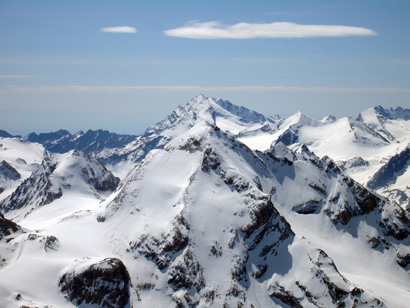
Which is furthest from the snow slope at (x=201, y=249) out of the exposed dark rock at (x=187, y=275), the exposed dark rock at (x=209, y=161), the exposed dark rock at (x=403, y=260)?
the exposed dark rock at (x=403, y=260)

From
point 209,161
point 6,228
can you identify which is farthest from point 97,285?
point 209,161

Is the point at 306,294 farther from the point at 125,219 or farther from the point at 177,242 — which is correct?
the point at 125,219

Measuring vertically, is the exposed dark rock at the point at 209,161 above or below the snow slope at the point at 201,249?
above

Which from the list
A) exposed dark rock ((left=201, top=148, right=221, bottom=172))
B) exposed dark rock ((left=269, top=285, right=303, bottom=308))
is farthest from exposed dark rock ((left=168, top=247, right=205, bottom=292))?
exposed dark rock ((left=201, top=148, right=221, bottom=172))

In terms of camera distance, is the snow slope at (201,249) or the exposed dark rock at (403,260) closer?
the snow slope at (201,249)

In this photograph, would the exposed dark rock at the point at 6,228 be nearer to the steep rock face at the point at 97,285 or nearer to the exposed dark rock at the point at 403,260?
the steep rock face at the point at 97,285

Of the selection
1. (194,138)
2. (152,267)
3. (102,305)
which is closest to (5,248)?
(102,305)

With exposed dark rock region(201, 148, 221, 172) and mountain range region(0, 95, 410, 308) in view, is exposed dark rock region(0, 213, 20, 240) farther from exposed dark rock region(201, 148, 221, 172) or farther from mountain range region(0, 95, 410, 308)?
exposed dark rock region(201, 148, 221, 172)

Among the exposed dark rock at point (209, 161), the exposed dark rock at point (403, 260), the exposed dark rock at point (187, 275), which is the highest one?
the exposed dark rock at point (209, 161)
